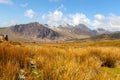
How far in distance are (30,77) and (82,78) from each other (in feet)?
4.29

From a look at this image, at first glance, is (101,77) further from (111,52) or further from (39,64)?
(111,52)

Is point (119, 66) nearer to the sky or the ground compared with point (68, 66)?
nearer to the ground

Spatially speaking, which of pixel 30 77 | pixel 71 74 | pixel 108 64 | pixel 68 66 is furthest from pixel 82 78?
pixel 108 64

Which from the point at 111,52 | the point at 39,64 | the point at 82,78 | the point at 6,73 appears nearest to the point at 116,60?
the point at 111,52

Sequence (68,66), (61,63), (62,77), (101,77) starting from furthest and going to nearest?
(61,63) → (68,66) → (101,77) → (62,77)

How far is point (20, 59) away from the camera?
7.82 m

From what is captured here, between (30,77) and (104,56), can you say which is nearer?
(30,77)

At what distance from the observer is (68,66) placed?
7.28m

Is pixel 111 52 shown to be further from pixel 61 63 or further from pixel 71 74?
pixel 71 74

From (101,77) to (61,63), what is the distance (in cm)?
141

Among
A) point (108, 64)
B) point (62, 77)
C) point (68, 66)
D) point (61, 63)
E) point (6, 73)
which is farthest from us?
point (108, 64)

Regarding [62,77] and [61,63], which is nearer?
[62,77]

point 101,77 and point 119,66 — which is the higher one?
point 101,77

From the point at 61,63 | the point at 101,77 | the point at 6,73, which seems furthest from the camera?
the point at 61,63
